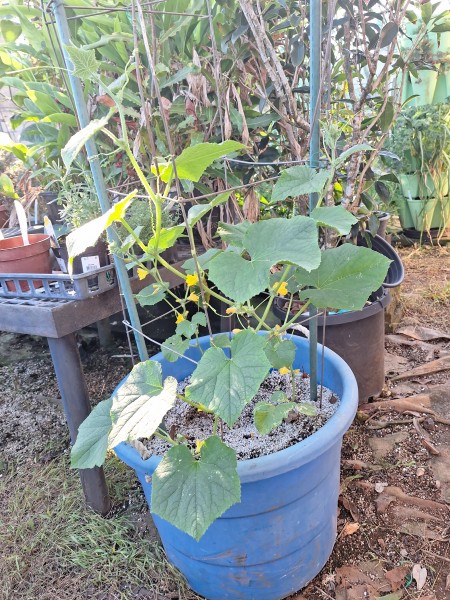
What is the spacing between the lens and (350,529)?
1.06 metres

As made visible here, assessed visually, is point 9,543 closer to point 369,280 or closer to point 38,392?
point 38,392

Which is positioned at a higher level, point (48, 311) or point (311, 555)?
point (48, 311)

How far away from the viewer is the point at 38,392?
171cm

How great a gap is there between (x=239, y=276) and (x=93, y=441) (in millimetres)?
408

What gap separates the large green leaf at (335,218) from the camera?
27.7 inches

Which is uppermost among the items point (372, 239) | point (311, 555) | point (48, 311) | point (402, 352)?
point (48, 311)

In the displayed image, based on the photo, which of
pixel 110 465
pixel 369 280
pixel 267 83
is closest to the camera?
pixel 369 280

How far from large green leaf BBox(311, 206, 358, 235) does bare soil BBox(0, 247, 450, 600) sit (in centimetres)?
75

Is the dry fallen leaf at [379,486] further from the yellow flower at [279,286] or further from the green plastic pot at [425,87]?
the green plastic pot at [425,87]

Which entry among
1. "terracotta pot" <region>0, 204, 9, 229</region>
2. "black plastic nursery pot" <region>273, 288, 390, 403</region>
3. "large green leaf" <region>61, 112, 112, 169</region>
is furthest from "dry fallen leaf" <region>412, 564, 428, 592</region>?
"terracotta pot" <region>0, 204, 9, 229</region>

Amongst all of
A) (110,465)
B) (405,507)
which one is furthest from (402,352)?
(110,465)

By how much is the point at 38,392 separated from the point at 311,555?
1.20 meters

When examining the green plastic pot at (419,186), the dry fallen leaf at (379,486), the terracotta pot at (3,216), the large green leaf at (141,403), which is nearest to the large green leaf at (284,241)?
the large green leaf at (141,403)

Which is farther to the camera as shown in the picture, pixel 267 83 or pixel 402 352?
pixel 402 352
